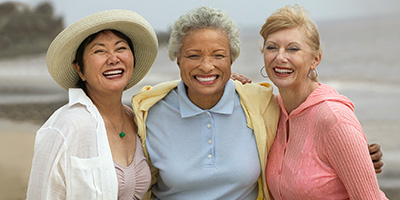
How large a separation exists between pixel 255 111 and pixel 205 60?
1.25ft

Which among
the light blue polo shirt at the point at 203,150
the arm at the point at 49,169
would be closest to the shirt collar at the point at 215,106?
the light blue polo shirt at the point at 203,150

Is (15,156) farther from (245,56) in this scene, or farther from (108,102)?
(108,102)

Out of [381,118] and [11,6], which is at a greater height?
[11,6]

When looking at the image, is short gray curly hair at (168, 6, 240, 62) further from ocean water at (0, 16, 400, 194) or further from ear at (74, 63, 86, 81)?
ocean water at (0, 16, 400, 194)

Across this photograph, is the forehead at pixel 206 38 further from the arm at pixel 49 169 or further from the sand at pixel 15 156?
the sand at pixel 15 156

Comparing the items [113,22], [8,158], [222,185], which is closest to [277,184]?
[222,185]

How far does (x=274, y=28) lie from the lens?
2.16 metres

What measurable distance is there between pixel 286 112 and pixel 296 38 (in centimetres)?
38

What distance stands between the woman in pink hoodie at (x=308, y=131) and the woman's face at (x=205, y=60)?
213mm

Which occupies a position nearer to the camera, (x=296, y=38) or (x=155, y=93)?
(x=296, y=38)

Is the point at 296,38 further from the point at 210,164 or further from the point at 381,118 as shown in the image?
the point at 381,118

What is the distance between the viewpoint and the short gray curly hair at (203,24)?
225 centimetres

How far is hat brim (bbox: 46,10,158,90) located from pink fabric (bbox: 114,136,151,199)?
471mm

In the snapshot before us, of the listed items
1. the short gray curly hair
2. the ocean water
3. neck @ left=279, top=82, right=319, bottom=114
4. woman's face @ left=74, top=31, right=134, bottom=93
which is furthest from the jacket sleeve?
the ocean water
